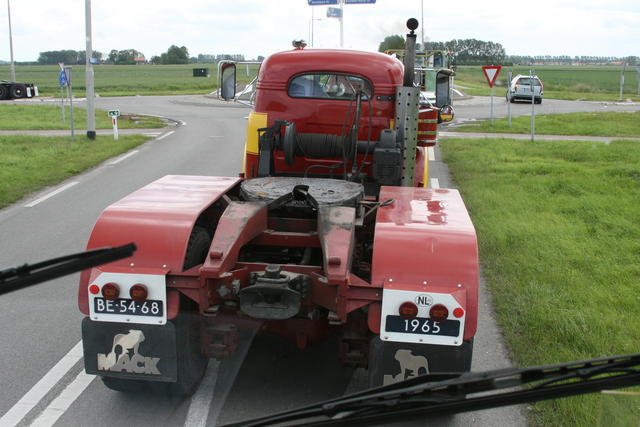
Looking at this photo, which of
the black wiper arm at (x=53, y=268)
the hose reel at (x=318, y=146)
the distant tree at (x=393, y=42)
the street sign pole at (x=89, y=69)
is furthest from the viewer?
the distant tree at (x=393, y=42)

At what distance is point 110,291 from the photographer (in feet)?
11.6

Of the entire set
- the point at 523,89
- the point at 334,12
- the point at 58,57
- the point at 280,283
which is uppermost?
the point at 58,57

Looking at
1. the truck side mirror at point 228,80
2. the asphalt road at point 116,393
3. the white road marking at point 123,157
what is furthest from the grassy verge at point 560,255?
the white road marking at point 123,157

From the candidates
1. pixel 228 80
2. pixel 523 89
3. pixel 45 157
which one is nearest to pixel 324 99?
pixel 228 80

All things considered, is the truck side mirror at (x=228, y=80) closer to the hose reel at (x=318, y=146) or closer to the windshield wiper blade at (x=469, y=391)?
the hose reel at (x=318, y=146)

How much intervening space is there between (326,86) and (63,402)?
3710 mm

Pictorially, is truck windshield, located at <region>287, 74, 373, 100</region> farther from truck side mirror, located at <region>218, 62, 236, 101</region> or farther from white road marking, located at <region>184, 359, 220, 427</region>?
white road marking, located at <region>184, 359, 220, 427</region>

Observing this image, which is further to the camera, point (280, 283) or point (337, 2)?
point (337, 2)

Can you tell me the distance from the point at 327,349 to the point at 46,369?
2001mm

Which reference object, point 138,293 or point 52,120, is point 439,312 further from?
point 52,120

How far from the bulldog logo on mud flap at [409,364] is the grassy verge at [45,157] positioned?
28.3 ft

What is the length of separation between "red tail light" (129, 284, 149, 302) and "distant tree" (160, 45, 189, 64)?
436ft

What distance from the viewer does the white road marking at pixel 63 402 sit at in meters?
3.79

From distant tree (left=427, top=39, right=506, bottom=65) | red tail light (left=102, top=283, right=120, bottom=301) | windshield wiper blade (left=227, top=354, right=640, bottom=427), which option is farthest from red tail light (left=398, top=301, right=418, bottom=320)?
distant tree (left=427, top=39, right=506, bottom=65)
